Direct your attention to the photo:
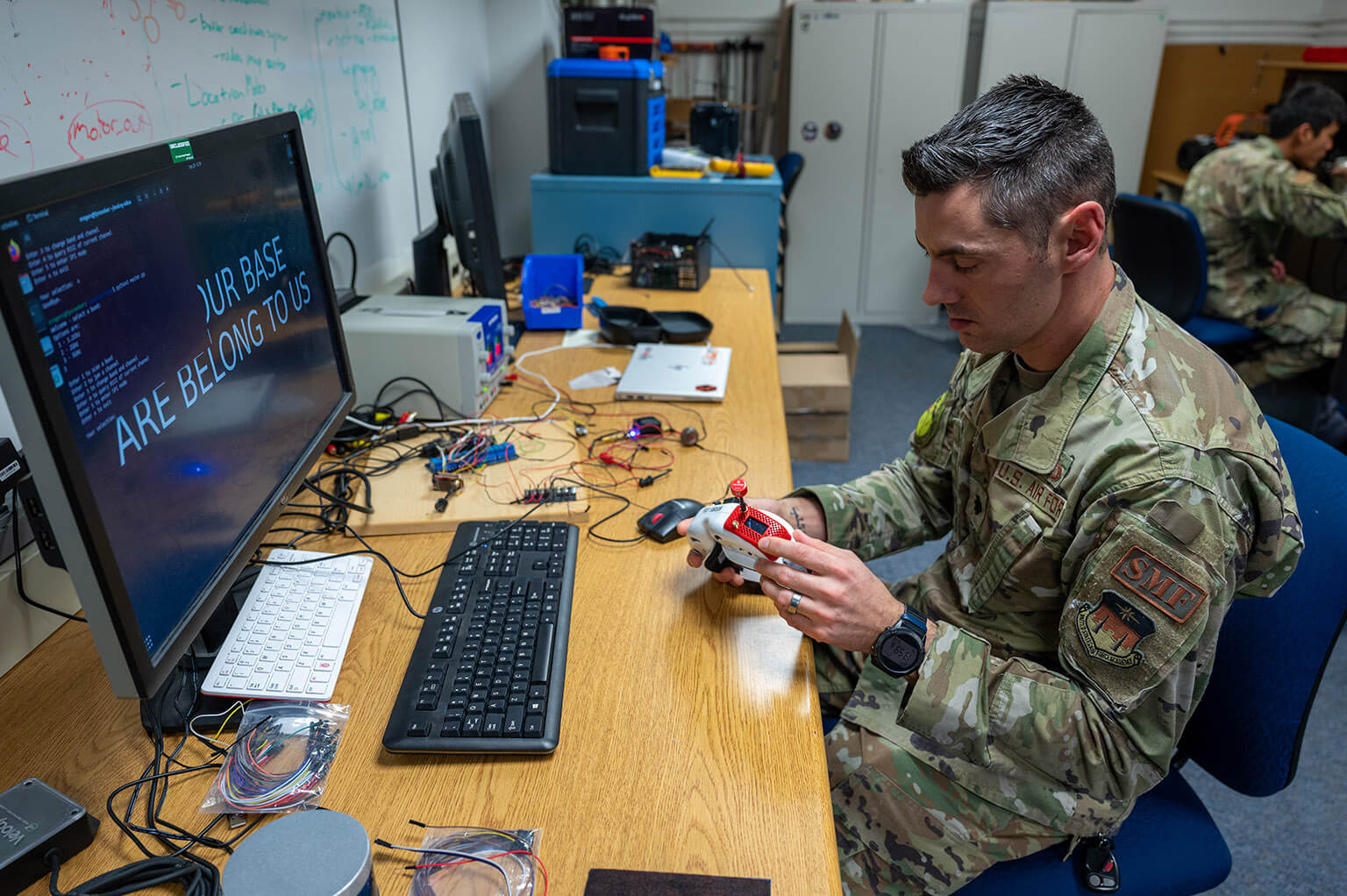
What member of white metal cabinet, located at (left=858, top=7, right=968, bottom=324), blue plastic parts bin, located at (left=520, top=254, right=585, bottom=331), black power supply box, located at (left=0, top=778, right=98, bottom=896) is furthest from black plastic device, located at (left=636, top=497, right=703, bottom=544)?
white metal cabinet, located at (left=858, top=7, right=968, bottom=324)

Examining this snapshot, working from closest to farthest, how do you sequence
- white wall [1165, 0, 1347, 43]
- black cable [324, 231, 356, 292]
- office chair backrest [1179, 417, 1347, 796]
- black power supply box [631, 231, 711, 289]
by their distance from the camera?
office chair backrest [1179, 417, 1347, 796] → black cable [324, 231, 356, 292] → black power supply box [631, 231, 711, 289] → white wall [1165, 0, 1347, 43]

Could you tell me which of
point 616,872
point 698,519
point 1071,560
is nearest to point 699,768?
point 616,872

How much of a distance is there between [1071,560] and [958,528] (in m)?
0.27

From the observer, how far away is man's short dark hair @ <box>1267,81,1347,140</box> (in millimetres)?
3053

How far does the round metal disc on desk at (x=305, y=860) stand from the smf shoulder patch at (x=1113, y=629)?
709mm

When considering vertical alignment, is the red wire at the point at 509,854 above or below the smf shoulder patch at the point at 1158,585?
below

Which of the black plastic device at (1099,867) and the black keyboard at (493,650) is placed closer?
the black keyboard at (493,650)

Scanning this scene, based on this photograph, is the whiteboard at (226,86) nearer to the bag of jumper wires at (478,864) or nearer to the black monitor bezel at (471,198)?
the black monitor bezel at (471,198)

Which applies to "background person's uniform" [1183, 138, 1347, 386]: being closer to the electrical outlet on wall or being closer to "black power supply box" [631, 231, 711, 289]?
"black power supply box" [631, 231, 711, 289]

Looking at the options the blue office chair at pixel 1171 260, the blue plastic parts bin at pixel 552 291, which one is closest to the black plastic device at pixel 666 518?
the blue plastic parts bin at pixel 552 291

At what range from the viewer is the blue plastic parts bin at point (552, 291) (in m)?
1.94

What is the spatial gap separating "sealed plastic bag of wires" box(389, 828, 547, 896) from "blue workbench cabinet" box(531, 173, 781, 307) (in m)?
1.99

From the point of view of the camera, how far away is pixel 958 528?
1.18 meters

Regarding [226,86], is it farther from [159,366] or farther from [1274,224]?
[1274,224]
